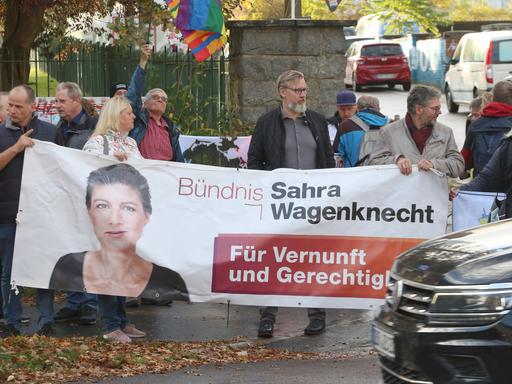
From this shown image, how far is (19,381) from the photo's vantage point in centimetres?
734

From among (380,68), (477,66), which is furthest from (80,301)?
(380,68)

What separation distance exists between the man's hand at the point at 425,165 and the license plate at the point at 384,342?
2.73 meters

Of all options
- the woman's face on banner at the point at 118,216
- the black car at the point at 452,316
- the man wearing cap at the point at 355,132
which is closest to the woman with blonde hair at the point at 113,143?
the woman's face on banner at the point at 118,216

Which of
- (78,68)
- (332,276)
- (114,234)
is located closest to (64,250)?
(114,234)

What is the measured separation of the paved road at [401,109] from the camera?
27547mm

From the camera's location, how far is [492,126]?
32.9 feet

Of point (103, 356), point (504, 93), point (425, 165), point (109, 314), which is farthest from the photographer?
point (504, 93)

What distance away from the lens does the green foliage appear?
170ft

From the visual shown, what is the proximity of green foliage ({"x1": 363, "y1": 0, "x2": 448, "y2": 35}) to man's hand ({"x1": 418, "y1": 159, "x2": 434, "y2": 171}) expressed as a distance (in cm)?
4366

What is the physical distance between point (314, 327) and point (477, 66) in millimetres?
22459

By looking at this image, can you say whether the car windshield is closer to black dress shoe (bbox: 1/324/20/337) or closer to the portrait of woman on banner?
the portrait of woman on banner

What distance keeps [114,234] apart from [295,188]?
4.70 ft

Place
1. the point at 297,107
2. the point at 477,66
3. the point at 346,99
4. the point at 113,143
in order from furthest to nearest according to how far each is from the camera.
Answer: the point at 477,66 < the point at 346,99 < the point at 297,107 < the point at 113,143

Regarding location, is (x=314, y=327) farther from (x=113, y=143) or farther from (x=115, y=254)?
(x=113, y=143)
